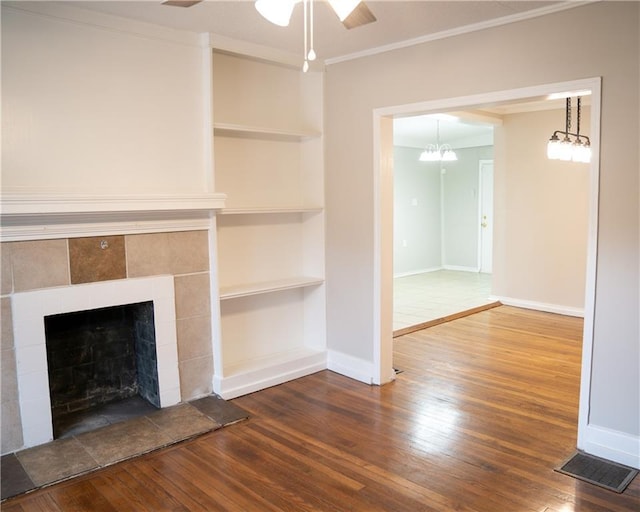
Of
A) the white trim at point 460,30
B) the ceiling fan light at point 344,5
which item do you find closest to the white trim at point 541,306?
the white trim at point 460,30

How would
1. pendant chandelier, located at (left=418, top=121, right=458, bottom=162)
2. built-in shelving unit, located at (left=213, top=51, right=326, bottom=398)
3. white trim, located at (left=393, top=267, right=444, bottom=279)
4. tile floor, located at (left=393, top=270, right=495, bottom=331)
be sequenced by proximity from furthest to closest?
white trim, located at (left=393, top=267, right=444, bottom=279)
pendant chandelier, located at (left=418, top=121, right=458, bottom=162)
tile floor, located at (left=393, top=270, right=495, bottom=331)
built-in shelving unit, located at (left=213, top=51, right=326, bottom=398)

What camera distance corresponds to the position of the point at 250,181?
412cm

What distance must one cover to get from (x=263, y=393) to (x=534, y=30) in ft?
9.81

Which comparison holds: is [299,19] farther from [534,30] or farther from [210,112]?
[534,30]

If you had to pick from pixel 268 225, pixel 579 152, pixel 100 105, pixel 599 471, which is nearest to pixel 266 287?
pixel 268 225

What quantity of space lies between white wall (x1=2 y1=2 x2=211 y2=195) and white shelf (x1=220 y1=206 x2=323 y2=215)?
277mm

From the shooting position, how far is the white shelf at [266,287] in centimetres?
380

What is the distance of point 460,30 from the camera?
328 centimetres

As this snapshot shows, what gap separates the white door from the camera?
9125 millimetres

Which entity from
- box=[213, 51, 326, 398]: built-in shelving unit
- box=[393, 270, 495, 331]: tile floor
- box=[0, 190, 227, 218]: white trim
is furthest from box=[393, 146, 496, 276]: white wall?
box=[0, 190, 227, 218]: white trim

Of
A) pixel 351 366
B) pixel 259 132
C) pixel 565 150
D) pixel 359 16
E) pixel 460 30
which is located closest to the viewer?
pixel 359 16

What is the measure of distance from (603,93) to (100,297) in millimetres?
3089

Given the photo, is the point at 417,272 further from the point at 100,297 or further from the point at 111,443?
the point at 111,443

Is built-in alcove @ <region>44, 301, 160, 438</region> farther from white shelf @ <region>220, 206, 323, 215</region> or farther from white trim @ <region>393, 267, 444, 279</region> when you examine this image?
white trim @ <region>393, 267, 444, 279</region>
